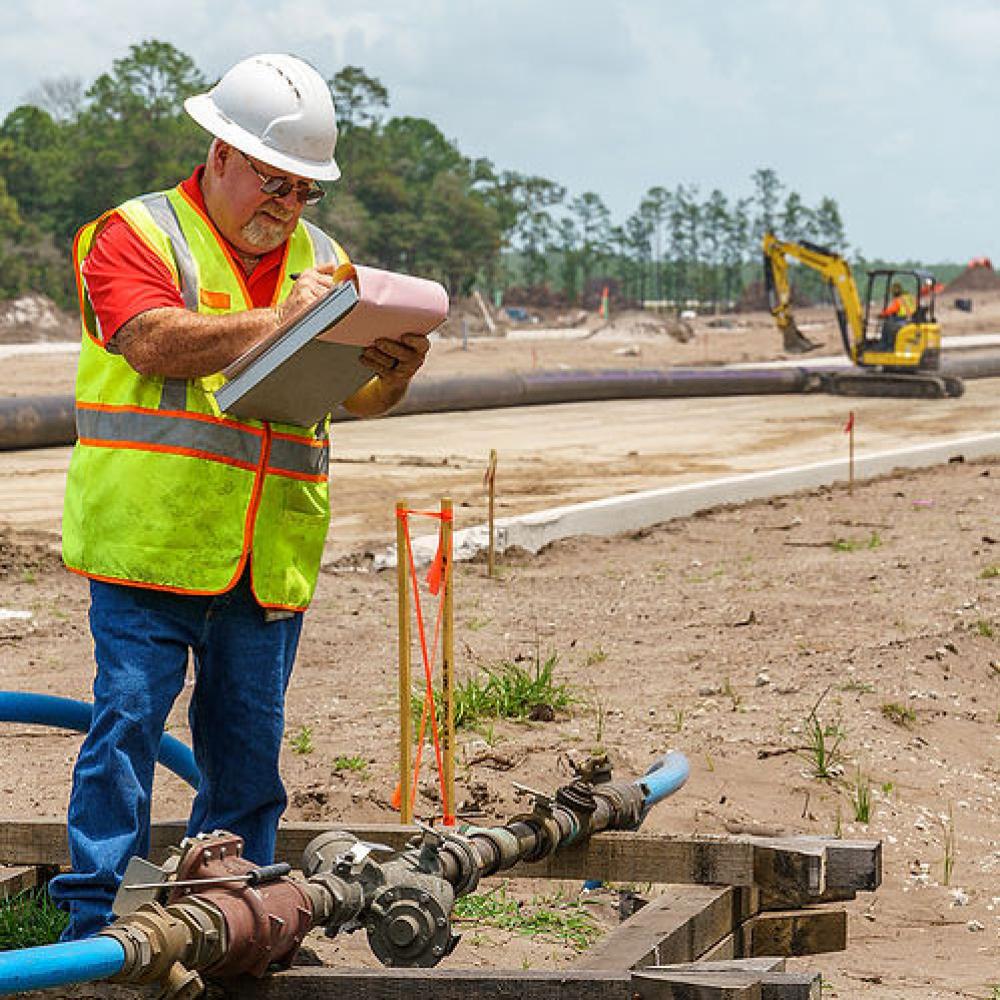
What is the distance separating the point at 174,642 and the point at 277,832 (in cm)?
82

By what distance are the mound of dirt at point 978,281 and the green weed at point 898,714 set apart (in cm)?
7461

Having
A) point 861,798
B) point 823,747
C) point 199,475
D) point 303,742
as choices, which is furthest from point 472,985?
point 823,747

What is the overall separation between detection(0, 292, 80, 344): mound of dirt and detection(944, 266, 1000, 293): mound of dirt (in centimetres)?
4300

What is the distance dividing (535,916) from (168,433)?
6.11 ft

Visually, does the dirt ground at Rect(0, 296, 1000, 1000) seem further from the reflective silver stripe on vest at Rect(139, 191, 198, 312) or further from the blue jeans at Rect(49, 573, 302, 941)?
the reflective silver stripe on vest at Rect(139, 191, 198, 312)

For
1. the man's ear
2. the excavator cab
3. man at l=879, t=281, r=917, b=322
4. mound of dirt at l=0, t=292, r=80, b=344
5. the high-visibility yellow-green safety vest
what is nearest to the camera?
the high-visibility yellow-green safety vest

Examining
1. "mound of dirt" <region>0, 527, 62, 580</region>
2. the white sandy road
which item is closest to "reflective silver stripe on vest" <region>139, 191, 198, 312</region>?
"mound of dirt" <region>0, 527, 62, 580</region>

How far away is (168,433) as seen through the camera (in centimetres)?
385

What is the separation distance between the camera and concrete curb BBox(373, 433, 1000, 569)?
11.0m

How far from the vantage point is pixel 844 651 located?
819cm

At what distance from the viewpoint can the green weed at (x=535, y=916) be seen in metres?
4.83

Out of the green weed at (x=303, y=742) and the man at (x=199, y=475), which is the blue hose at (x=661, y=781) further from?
the green weed at (x=303, y=742)

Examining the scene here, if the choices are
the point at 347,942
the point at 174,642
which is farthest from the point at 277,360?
the point at 347,942

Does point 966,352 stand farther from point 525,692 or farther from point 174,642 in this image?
point 174,642
